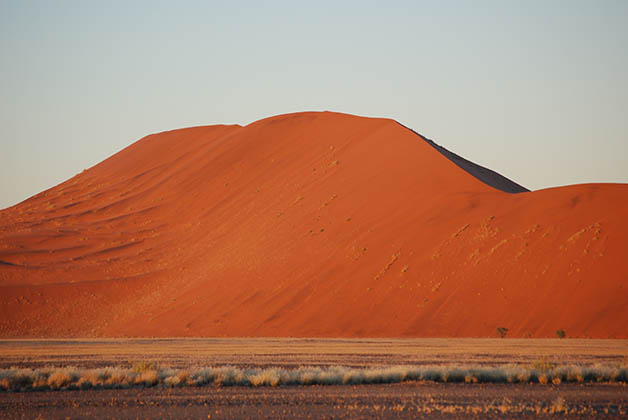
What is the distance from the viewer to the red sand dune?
34.1 metres

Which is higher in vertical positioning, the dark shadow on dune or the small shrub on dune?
the dark shadow on dune

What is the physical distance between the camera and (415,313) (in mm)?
34625

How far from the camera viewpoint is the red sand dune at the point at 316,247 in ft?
112

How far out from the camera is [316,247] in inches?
1684

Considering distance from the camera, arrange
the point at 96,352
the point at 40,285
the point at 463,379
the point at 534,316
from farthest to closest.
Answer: the point at 40,285 → the point at 534,316 → the point at 96,352 → the point at 463,379

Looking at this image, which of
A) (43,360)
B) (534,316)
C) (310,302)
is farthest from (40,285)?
(534,316)

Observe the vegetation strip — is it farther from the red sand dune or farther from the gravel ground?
the red sand dune

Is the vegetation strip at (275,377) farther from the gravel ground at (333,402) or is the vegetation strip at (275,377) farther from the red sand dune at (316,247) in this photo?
the red sand dune at (316,247)

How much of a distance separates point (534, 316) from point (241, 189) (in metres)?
29.7

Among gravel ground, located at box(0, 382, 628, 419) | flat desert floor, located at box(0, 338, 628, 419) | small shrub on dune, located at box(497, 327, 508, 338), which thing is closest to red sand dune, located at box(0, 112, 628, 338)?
small shrub on dune, located at box(497, 327, 508, 338)

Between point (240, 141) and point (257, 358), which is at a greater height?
point (240, 141)

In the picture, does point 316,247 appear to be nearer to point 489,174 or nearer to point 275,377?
point 489,174

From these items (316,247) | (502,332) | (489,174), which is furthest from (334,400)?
(489,174)

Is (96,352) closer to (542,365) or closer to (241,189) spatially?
(542,365)
